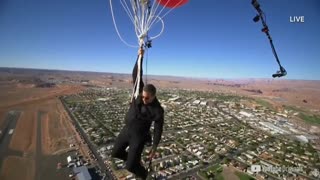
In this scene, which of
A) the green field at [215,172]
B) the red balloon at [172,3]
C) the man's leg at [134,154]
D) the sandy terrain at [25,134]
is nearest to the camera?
the man's leg at [134,154]

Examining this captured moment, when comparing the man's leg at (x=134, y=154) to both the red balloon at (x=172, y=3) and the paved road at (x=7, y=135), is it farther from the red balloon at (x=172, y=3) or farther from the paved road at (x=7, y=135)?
the paved road at (x=7, y=135)

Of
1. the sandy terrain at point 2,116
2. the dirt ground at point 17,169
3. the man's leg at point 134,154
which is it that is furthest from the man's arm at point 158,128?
the sandy terrain at point 2,116

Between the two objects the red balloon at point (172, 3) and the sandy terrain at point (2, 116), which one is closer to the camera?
the red balloon at point (172, 3)

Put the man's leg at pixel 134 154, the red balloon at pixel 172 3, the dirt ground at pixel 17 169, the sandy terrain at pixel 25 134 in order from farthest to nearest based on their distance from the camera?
the sandy terrain at pixel 25 134 → the dirt ground at pixel 17 169 → the red balloon at pixel 172 3 → the man's leg at pixel 134 154

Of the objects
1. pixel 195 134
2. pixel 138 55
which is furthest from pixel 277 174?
pixel 138 55

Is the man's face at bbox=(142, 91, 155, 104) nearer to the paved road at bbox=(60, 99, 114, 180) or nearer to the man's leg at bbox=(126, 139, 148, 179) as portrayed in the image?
the man's leg at bbox=(126, 139, 148, 179)

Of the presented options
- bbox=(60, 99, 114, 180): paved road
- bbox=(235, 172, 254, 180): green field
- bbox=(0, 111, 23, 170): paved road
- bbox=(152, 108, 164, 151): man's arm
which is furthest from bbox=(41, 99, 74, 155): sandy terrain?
bbox=(152, 108, 164, 151): man's arm

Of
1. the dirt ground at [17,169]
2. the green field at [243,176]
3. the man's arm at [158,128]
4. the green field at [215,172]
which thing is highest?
the man's arm at [158,128]
